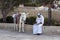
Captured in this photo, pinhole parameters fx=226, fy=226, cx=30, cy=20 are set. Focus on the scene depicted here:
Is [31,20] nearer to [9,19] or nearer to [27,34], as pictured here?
[9,19]

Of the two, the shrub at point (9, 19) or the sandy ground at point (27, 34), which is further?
the shrub at point (9, 19)

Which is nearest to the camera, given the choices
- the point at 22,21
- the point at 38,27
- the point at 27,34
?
the point at 38,27

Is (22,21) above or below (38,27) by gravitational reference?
above

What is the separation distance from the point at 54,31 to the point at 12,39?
2830mm

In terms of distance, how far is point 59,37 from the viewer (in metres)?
12.6

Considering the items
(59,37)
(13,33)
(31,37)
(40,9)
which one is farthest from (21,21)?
(40,9)

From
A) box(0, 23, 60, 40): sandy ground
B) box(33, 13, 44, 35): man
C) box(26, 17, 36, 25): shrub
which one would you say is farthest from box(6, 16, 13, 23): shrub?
box(33, 13, 44, 35): man

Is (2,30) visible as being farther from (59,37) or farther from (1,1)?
(59,37)

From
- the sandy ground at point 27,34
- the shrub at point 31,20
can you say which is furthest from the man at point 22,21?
the shrub at point 31,20

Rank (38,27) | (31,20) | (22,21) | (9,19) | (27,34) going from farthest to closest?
(9,19), (31,20), (22,21), (27,34), (38,27)

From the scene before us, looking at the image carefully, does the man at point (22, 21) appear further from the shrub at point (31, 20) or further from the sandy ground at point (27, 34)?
the shrub at point (31, 20)

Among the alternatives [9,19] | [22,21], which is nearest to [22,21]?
[22,21]

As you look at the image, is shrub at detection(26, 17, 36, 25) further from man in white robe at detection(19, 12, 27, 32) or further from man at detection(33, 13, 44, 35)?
man at detection(33, 13, 44, 35)

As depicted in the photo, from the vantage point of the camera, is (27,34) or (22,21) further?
(22,21)
